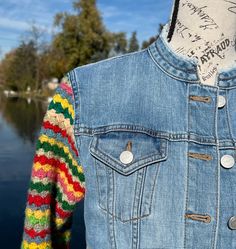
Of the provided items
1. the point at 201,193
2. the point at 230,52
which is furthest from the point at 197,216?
the point at 230,52

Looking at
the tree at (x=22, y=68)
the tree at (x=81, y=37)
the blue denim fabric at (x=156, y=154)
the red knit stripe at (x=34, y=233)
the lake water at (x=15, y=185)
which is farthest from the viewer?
the tree at (x=22, y=68)

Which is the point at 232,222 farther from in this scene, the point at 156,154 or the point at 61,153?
the point at 61,153

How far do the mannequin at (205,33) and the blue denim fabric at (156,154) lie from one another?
0.03 m

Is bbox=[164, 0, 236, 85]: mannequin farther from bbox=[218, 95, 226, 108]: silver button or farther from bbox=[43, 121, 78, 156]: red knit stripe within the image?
bbox=[43, 121, 78, 156]: red knit stripe

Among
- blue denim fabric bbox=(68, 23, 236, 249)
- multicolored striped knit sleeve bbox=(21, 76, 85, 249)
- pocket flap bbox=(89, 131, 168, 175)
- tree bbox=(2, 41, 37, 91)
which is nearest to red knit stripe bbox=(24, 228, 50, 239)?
multicolored striped knit sleeve bbox=(21, 76, 85, 249)

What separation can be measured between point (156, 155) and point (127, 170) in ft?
0.23

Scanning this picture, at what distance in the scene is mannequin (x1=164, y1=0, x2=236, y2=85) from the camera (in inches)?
39.9

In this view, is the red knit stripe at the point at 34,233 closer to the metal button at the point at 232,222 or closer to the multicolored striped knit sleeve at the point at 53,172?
the multicolored striped knit sleeve at the point at 53,172

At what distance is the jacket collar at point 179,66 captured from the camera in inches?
39.9

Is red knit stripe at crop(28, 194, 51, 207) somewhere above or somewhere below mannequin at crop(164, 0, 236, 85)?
below

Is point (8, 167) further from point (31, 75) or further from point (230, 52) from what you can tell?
point (31, 75)

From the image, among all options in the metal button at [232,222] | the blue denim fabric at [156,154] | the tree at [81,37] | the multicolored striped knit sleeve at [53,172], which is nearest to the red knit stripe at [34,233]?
the multicolored striped knit sleeve at [53,172]

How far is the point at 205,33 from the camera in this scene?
1.03m

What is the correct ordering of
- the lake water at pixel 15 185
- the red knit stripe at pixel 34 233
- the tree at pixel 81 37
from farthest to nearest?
the tree at pixel 81 37, the lake water at pixel 15 185, the red knit stripe at pixel 34 233
